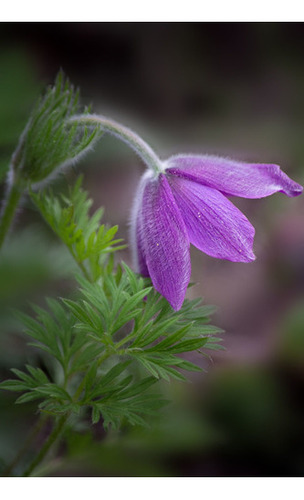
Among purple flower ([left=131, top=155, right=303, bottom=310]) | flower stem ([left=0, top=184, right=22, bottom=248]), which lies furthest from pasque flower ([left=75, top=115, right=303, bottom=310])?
flower stem ([left=0, top=184, right=22, bottom=248])

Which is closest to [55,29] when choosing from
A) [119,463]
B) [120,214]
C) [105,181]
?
[105,181]

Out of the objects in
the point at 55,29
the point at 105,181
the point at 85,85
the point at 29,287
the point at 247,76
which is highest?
the point at 55,29

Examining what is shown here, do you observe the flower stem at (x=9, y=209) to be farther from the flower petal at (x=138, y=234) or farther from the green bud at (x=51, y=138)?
the flower petal at (x=138, y=234)

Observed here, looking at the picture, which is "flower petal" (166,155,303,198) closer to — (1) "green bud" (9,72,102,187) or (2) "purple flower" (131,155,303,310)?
(2) "purple flower" (131,155,303,310)

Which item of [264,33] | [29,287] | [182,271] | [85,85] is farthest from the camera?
[264,33]

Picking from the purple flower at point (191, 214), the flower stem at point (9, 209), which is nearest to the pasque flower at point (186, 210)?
the purple flower at point (191, 214)

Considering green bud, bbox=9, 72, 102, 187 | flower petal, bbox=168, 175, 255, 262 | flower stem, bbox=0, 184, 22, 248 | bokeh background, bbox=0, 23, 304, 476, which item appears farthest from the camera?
bokeh background, bbox=0, 23, 304, 476

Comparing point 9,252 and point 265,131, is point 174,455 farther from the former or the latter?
point 265,131
